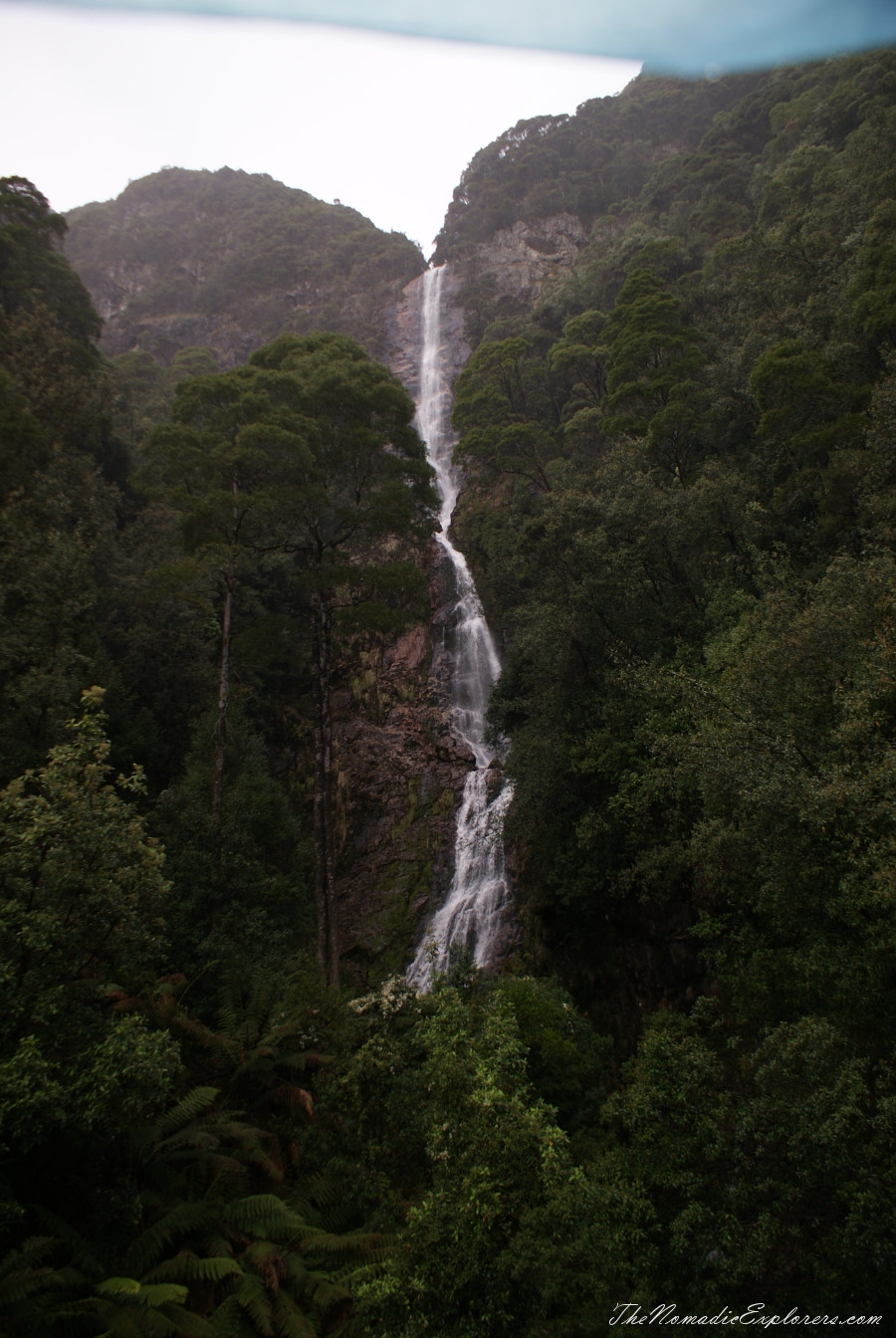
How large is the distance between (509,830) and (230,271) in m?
65.5

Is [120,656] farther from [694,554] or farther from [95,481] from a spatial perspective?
[694,554]

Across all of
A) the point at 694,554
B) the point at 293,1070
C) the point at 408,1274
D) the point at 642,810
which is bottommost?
the point at 293,1070

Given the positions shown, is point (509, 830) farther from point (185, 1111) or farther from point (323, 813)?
point (185, 1111)

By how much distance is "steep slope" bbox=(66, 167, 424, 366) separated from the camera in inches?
2308

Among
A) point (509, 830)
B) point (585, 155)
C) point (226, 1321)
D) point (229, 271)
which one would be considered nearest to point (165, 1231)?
point (226, 1321)

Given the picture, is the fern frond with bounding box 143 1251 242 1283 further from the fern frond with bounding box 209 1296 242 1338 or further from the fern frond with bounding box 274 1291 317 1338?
the fern frond with bounding box 274 1291 317 1338

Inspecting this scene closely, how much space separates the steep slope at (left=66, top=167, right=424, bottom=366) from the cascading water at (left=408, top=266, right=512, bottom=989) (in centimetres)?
2746

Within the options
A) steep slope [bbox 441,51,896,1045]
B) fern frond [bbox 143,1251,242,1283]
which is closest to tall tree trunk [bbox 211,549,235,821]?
steep slope [bbox 441,51,896,1045]

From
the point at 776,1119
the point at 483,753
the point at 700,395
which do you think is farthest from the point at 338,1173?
the point at 700,395

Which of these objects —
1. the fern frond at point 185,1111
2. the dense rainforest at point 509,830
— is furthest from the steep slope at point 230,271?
the fern frond at point 185,1111

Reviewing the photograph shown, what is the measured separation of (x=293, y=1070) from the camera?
390 inches

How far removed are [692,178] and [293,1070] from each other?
49.7 metres

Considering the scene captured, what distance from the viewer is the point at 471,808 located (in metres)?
22.6

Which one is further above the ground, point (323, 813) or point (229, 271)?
point (229, 271)
